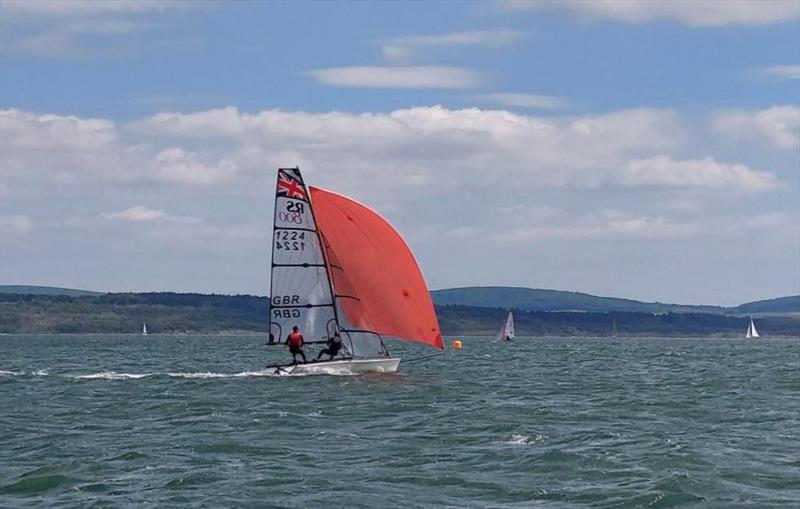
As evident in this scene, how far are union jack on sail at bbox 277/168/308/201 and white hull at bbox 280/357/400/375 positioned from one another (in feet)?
17.0

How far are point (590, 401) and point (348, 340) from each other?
988cm

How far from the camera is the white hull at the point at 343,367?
4031 cm

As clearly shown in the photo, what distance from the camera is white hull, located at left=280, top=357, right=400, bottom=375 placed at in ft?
132

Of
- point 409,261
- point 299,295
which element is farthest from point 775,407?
point 299,295

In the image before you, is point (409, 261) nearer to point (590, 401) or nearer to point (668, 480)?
point (590, 401)

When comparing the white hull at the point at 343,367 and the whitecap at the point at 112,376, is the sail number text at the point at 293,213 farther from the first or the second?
the whitecap at the point at 112,376

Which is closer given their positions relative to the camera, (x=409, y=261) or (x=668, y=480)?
(x=668, y=480)

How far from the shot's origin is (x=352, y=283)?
41656 mm

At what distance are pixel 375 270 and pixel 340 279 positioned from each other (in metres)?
1.21

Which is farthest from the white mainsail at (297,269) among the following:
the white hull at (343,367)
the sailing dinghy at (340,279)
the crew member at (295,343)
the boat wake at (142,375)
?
the boat wake at (142,375)

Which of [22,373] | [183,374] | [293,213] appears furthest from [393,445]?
[22,373]

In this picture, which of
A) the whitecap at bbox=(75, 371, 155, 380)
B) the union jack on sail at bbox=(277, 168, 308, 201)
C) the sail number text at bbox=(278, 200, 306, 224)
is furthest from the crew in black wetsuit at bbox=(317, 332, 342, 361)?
the whitecap at bbox=(75, 371, 155, 380)

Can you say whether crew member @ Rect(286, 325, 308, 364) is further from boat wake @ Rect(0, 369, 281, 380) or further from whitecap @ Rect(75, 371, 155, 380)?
whitecap @ Rect(75, 371, 155, 380)

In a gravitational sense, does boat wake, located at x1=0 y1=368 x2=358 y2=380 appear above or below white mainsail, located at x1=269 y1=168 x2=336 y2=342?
below
